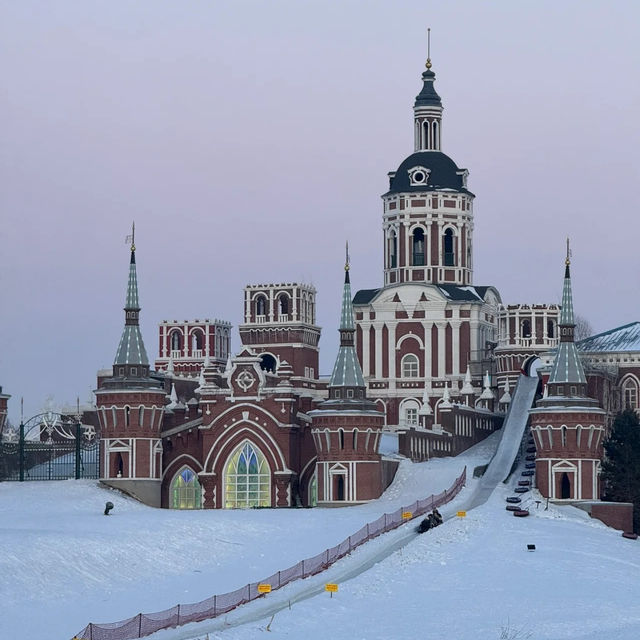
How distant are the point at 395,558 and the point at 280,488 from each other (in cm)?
2877

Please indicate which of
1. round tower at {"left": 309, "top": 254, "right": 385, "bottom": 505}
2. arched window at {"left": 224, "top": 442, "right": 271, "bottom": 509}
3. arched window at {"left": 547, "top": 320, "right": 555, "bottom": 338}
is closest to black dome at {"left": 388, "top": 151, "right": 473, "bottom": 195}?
arched window at {"left": 547, "top": 320, "right": 555, "bottom": 338}

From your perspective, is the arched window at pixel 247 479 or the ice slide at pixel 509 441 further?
the arched window at pixel 247 479

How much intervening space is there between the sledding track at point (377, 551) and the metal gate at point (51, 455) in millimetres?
22131

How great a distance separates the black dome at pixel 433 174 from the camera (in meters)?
153

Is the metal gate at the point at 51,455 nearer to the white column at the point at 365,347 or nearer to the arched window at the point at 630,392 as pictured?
the white column at the point at 365,347

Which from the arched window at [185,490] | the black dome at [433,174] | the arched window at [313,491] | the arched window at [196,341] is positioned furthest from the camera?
the arched window at [196,341]

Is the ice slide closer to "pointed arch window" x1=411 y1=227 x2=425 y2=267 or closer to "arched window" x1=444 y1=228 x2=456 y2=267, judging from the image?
"arched window" x1=444 y1=228 x2=456 y2=267

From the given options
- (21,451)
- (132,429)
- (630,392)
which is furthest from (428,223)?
(21,451)

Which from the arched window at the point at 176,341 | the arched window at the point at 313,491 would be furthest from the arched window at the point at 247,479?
the arched window at the point at 176,341

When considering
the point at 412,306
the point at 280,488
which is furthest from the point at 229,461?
the point at 412,306

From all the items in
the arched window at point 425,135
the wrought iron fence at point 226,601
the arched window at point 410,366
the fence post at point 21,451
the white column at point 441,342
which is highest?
the arched window at point 425,135

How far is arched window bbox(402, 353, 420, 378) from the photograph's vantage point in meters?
150

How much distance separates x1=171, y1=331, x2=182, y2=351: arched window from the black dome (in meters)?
23.1

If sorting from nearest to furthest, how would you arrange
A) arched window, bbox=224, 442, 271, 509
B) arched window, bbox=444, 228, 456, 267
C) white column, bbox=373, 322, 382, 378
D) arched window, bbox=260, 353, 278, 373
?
arched window, bbox=224, 442, 271, 509 < white column, bbox=373, 322, 382, 378 < arched window, bbox=444, 228, 456, 267 < arched window, bbox=260, 353, 278, 373
